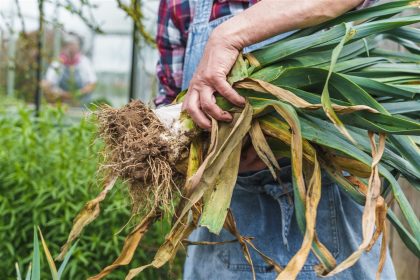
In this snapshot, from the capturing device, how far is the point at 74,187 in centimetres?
239

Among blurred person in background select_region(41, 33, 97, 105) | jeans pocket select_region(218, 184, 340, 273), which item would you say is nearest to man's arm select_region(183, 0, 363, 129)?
jeans pocket select_region(218, 184, 340, 273)

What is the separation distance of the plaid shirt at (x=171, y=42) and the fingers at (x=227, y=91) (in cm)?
41

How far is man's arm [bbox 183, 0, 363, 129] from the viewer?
1263mm

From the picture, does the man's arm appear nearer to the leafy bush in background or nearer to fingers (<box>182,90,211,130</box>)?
fingers (<box>182,90,211,130</box>)

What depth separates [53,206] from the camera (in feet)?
7.69

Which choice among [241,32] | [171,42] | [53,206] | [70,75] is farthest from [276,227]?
[70,75]

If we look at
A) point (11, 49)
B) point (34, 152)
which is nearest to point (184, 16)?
point (34, 152)

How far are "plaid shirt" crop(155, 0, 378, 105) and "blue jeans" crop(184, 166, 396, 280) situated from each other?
373 mm

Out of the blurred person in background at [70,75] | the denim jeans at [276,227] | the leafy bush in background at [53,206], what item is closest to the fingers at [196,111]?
the denim jeans at [276,227]

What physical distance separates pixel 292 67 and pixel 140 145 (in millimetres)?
321

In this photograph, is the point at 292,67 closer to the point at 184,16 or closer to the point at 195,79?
the point at 195,79

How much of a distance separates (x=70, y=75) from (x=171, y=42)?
13.0 ft

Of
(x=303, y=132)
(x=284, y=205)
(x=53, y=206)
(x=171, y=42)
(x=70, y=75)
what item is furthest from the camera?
(x=70, y=75)

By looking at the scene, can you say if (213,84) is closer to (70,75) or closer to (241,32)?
(241,32)
